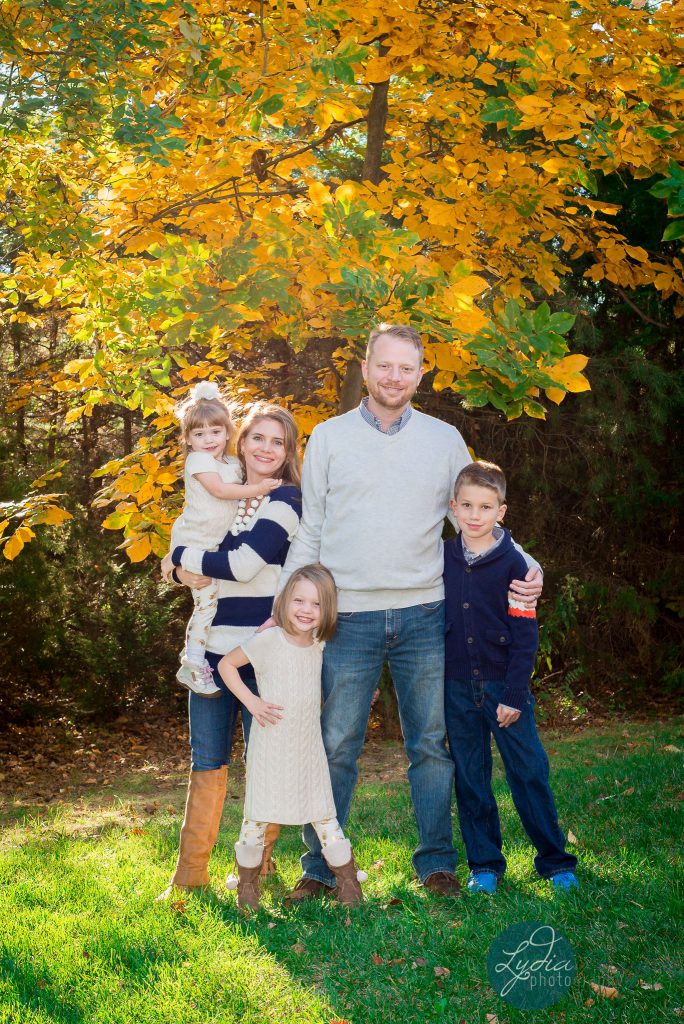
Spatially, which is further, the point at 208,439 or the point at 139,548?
the point at 139,548

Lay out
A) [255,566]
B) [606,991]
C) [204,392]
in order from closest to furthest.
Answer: [606,991]
[255,566]
[204,392]

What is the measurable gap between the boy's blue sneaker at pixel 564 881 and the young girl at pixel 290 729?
655 mm

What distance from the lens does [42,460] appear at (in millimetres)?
8141

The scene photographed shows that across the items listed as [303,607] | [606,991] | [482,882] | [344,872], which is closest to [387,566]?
[303,607]

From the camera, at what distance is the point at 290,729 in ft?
10.5

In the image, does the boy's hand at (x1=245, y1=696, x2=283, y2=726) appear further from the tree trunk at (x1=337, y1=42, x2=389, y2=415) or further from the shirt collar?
the tree trunk at (x1=337, y1=42, x2=389, y2=415)

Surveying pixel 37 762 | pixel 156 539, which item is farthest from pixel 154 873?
pixel 37 762

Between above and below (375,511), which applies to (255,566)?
below

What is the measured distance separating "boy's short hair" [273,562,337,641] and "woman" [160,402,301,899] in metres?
0.14

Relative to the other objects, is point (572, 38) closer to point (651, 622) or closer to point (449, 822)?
point (449, 822)

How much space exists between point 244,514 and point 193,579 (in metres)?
0.29

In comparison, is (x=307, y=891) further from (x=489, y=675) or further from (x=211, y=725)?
(x=489, y=675)

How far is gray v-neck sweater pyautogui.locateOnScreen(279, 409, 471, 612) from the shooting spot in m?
3.24

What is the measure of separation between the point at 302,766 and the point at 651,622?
5.91 meters
